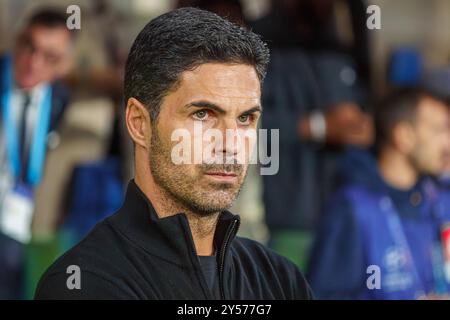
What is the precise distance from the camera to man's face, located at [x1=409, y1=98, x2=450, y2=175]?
3.26 meters

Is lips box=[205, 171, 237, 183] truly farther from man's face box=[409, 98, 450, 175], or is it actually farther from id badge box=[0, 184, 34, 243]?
man's face box=[409, 98, 450, 175]

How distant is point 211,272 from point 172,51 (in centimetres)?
32

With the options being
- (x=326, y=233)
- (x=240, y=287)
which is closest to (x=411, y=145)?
(x=326, y=233)

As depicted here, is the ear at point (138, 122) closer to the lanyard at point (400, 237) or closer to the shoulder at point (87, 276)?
the shoulder at point (87, 276)

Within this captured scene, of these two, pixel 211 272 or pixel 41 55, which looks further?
pixel 41 55

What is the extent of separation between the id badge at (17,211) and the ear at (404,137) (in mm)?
1192

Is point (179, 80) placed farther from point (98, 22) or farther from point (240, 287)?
point (98, 22)

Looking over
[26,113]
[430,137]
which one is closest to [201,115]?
[26,113]

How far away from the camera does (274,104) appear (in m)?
2.97

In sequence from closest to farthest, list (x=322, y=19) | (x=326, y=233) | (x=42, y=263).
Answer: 1. (x=42, y=263)
2. (x=326, y=233)
3. (x=322, y=19)

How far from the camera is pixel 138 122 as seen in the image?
1430 mm

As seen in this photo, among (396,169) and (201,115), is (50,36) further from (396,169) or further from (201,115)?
(201,115)
